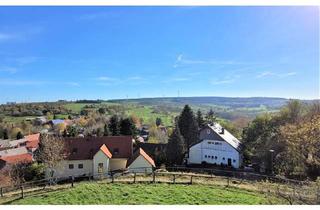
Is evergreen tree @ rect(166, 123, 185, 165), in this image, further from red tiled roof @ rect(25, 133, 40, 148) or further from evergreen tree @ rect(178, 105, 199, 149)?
red tiled roof @ rect(25, 133, 40, 148)

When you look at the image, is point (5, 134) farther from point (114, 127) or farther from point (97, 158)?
point (97, 158)

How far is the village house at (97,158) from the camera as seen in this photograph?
1764 centimetres

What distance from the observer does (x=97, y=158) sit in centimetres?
1816

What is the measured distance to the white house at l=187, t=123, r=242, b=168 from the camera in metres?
22.2

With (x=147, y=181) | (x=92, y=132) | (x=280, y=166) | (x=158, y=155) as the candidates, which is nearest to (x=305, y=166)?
(x=280, y=166)

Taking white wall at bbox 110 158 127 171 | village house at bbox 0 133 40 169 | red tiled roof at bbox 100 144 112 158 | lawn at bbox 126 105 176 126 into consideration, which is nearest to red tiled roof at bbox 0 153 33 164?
village house at bbox 0 133 40 169

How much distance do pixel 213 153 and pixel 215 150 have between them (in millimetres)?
283

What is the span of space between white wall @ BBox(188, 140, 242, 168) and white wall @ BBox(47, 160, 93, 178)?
8.24 m

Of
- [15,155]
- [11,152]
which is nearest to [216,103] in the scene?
[11,152]

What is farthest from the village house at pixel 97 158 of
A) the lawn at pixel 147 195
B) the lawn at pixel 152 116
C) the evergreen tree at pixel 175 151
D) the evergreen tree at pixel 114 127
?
the lawn at pixel 152 116

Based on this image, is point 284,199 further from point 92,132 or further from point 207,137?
point 92,132

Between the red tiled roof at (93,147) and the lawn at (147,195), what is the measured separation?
8.69 m

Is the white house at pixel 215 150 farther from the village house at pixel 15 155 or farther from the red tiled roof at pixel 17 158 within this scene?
the red tiled roof at pixel 17 158
